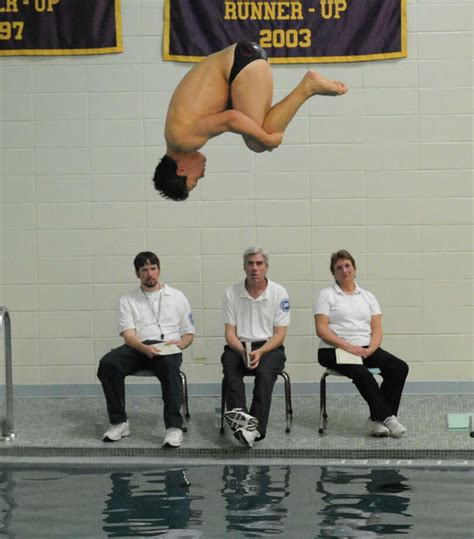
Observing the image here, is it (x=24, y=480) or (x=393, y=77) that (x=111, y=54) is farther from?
(x=24, y=480)

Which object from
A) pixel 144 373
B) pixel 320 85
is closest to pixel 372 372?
pixel 144 373

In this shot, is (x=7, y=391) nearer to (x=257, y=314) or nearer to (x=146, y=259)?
(x=146, y=259)

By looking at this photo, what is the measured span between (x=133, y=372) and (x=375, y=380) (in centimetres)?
149

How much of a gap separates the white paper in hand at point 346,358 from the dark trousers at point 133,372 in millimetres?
973

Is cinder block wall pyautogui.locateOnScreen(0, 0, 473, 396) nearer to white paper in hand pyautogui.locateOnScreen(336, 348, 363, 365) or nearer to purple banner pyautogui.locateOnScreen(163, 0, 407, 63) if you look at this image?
purple banner pyautogui.locateOnScreen(163, 0, 407, 63)

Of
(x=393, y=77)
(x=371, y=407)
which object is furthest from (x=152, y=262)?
(x=393, y=77)

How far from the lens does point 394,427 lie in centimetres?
707

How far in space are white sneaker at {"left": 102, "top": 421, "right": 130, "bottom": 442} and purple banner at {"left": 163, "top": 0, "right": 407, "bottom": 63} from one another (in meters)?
2.62

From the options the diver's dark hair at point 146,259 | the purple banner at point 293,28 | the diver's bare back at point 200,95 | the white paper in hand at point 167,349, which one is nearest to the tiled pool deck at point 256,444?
the white paper in hand at point 167,349

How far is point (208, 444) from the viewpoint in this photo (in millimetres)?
7043

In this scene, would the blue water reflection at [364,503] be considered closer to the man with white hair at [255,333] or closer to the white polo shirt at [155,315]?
the man with white hair at [255,333]

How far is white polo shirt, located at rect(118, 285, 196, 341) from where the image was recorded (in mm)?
7527

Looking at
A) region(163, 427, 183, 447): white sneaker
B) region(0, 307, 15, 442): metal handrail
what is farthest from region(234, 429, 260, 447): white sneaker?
region(0, 307, 15, 442): metal handrail

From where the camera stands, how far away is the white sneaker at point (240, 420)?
6.87 meters
